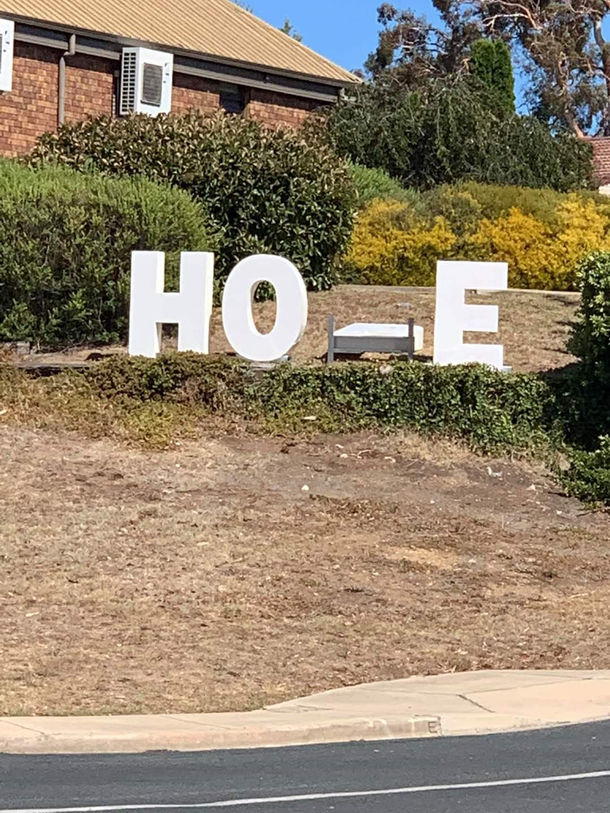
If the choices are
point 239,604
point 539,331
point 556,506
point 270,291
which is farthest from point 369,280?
point 239,604

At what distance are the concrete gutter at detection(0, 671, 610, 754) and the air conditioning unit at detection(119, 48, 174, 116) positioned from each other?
1957cm

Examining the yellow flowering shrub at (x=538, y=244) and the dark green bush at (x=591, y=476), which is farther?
the yellow flowering shrub at (x=538, y=244)

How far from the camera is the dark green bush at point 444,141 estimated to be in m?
29.3

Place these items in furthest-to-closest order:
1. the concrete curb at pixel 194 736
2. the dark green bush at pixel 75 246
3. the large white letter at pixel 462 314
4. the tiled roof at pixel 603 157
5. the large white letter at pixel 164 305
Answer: the tiled roof at pixel 603 157
the dark green bush at pixel 75 246
the large white letter at pixel 164 305
the large white letter at pixel 462 314
the concrete curb at pixel 194 736

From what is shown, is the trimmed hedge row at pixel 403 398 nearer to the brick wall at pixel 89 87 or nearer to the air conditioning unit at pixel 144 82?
the brick wall at pixel 89 87

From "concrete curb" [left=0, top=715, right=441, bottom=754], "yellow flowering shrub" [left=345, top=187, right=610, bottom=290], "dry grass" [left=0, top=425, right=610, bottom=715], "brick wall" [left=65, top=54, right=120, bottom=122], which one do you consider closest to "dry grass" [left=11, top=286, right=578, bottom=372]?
"yellow flowering shrub" [left=345, top=187, right=610, bottom=290]

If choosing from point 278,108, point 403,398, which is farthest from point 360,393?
point 278,108

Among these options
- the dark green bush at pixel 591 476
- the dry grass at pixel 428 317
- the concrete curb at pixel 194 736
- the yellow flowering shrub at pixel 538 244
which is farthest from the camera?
the yellow flowering shrub at pixel 538 244

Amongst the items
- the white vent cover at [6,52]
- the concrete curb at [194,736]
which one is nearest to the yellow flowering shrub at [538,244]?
the white vent cover at [6,52]

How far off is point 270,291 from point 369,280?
8.14 feet

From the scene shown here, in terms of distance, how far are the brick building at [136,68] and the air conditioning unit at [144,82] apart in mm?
20

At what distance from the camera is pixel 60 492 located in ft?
46.8

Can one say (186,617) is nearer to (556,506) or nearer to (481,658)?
(481,658)

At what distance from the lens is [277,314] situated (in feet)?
57.0
